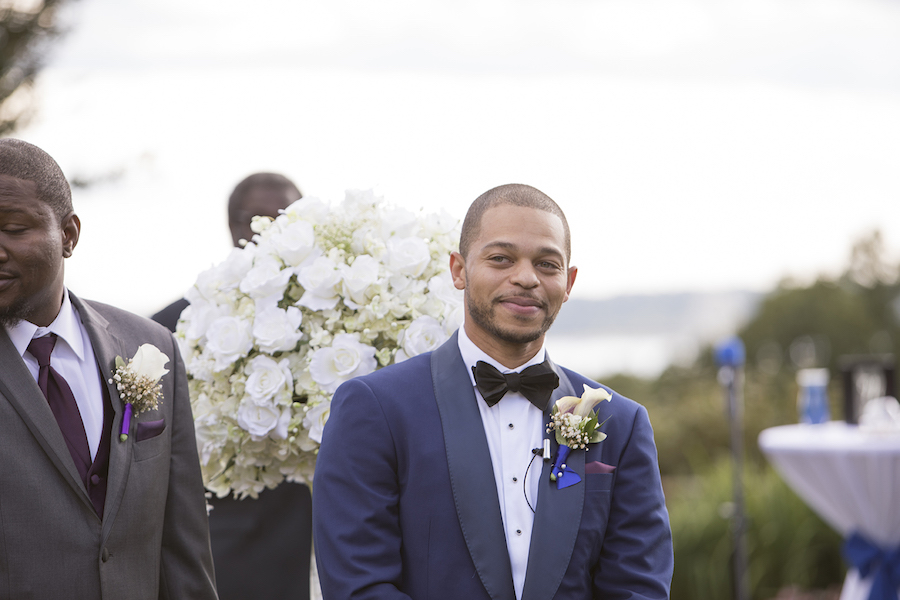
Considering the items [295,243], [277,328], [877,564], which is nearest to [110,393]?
[277,328]

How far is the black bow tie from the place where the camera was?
107 inches

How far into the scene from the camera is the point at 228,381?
124 inches

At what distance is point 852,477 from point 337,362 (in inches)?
179

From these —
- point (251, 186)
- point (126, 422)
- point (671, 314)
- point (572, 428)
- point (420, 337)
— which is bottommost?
point (572, 428)

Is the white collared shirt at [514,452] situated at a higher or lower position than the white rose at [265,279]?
lower

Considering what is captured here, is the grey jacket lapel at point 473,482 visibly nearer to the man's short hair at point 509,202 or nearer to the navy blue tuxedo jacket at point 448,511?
the navy blue tuxedo jacket at point 448,511

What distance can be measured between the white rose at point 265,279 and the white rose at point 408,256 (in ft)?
1.25

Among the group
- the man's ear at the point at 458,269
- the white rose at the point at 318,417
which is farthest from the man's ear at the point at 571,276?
the white rose at the point at 318,417

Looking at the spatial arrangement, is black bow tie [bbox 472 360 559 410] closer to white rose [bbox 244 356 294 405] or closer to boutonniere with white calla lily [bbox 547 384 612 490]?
boutonniere with white calla lily [bbox 547 384 612 490]

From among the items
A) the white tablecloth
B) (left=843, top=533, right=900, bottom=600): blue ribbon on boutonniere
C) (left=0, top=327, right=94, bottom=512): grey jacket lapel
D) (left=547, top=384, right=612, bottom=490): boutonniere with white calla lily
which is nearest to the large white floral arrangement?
(left=547, top=384, right=612, bottom=490): boutonniere with white calla lily

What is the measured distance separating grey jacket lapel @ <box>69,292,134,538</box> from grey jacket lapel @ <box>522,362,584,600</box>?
1231 millimetres

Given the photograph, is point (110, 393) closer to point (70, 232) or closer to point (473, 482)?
point (70, 232)

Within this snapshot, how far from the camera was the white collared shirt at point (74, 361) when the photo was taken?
8.14 feet

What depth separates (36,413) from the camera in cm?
235
